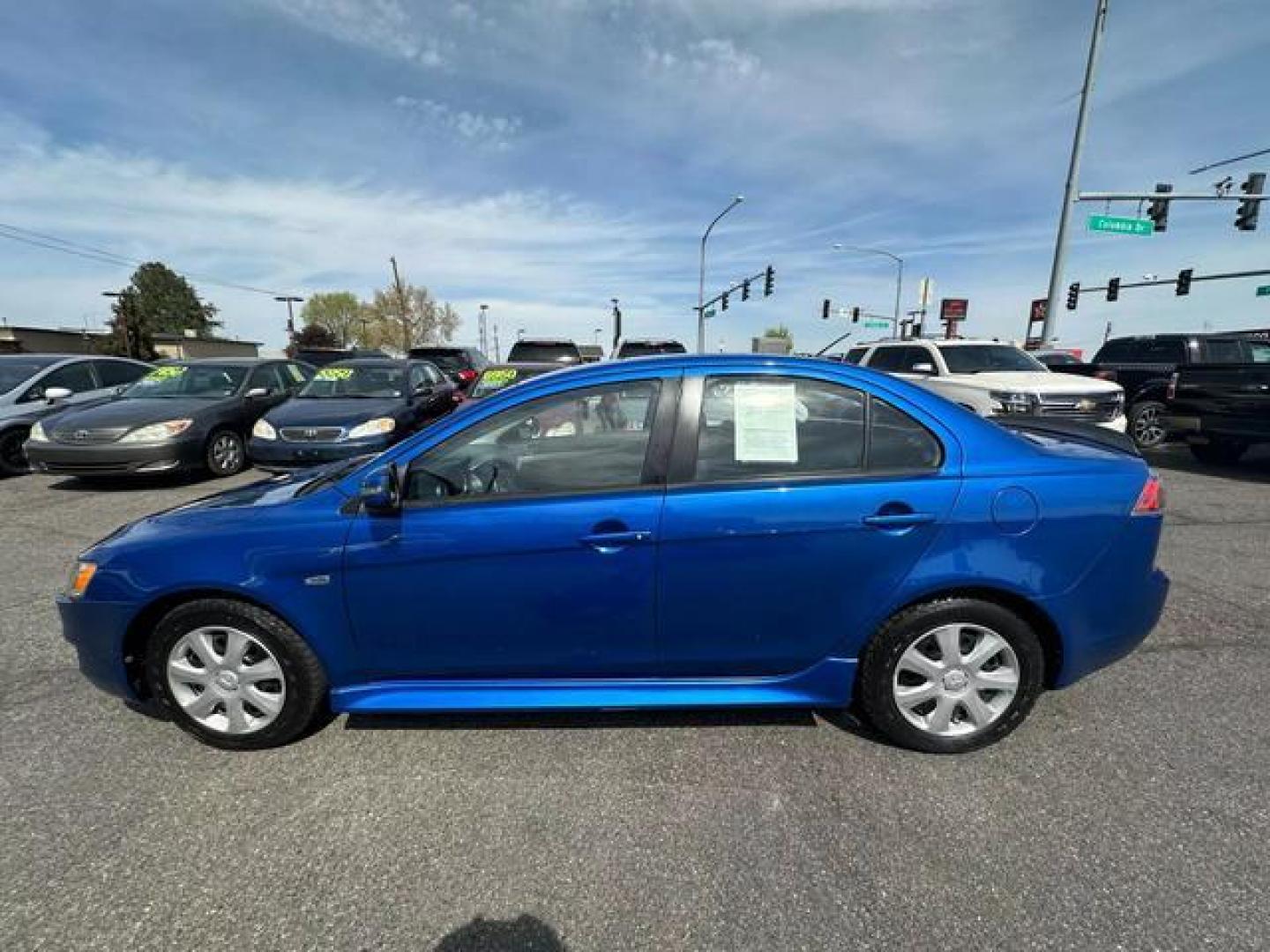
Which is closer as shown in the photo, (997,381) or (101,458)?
(101,458)

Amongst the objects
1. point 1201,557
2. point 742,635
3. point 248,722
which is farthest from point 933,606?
point 1201,557

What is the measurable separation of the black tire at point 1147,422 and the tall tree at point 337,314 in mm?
90261

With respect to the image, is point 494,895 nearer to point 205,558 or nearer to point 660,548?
point 660,548

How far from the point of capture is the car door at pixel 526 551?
228cm

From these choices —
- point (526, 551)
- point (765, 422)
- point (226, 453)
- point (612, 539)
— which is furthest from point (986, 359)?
point (226, 453)

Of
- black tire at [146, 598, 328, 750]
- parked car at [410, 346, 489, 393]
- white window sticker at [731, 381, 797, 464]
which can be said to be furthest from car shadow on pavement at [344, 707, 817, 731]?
parked car at [410, 346, 489, 393]

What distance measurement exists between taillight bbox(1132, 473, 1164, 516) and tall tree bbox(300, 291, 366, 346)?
308 feet

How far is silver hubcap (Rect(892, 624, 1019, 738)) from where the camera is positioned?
241cm

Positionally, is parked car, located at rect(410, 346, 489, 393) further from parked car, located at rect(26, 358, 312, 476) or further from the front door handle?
the front door handle

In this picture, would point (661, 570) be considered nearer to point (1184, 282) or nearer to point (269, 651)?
point (269, 651)

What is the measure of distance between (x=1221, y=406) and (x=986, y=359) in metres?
2.76

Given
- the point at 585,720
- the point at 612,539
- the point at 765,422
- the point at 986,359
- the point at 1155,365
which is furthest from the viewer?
the point at 1155,365

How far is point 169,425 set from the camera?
7.08m

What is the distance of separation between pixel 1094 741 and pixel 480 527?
268 cm
